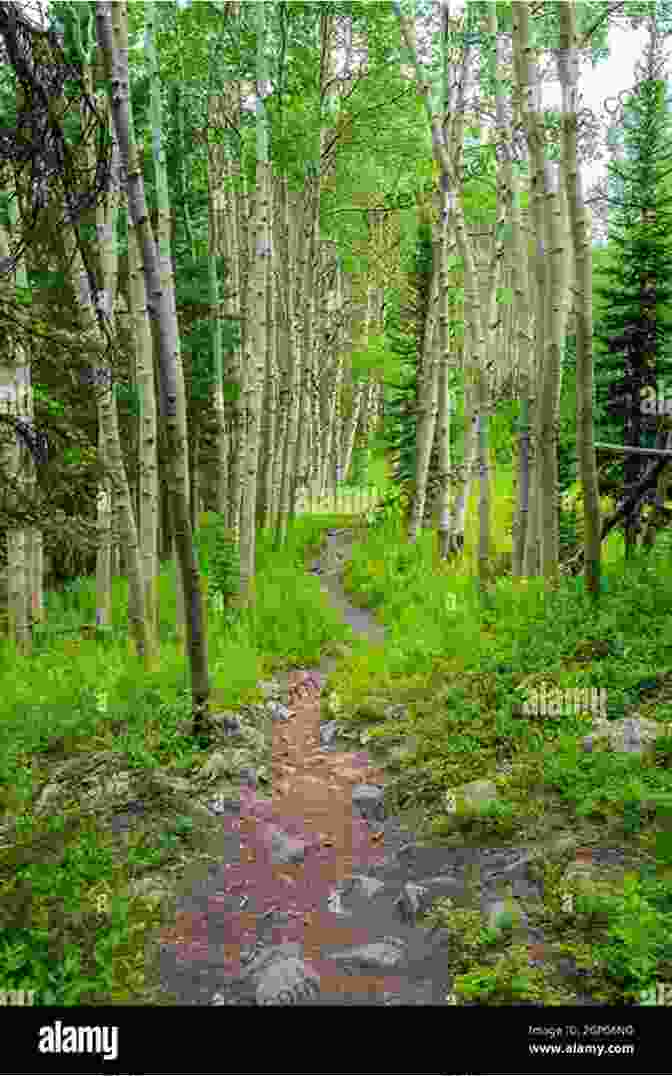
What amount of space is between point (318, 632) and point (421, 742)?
4.28 meters

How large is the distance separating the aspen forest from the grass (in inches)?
1.2

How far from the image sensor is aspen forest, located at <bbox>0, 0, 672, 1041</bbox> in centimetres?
378

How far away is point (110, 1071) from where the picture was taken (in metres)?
3.18

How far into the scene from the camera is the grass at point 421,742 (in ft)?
12.0

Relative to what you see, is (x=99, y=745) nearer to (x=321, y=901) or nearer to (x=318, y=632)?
(x=321, y=901)

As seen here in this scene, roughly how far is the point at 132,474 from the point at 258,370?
7.15 metres

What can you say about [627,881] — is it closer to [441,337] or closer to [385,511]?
[441,337]

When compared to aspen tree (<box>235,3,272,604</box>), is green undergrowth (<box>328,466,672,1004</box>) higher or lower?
lower

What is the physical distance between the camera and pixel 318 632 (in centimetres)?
1064

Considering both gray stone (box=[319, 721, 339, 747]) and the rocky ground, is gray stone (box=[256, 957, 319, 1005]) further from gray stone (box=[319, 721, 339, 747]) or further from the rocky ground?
gray stone (box=[319, 721, 339, 747])

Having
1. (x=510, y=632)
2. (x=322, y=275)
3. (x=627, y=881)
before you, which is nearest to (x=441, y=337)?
(x=510, y=632)
